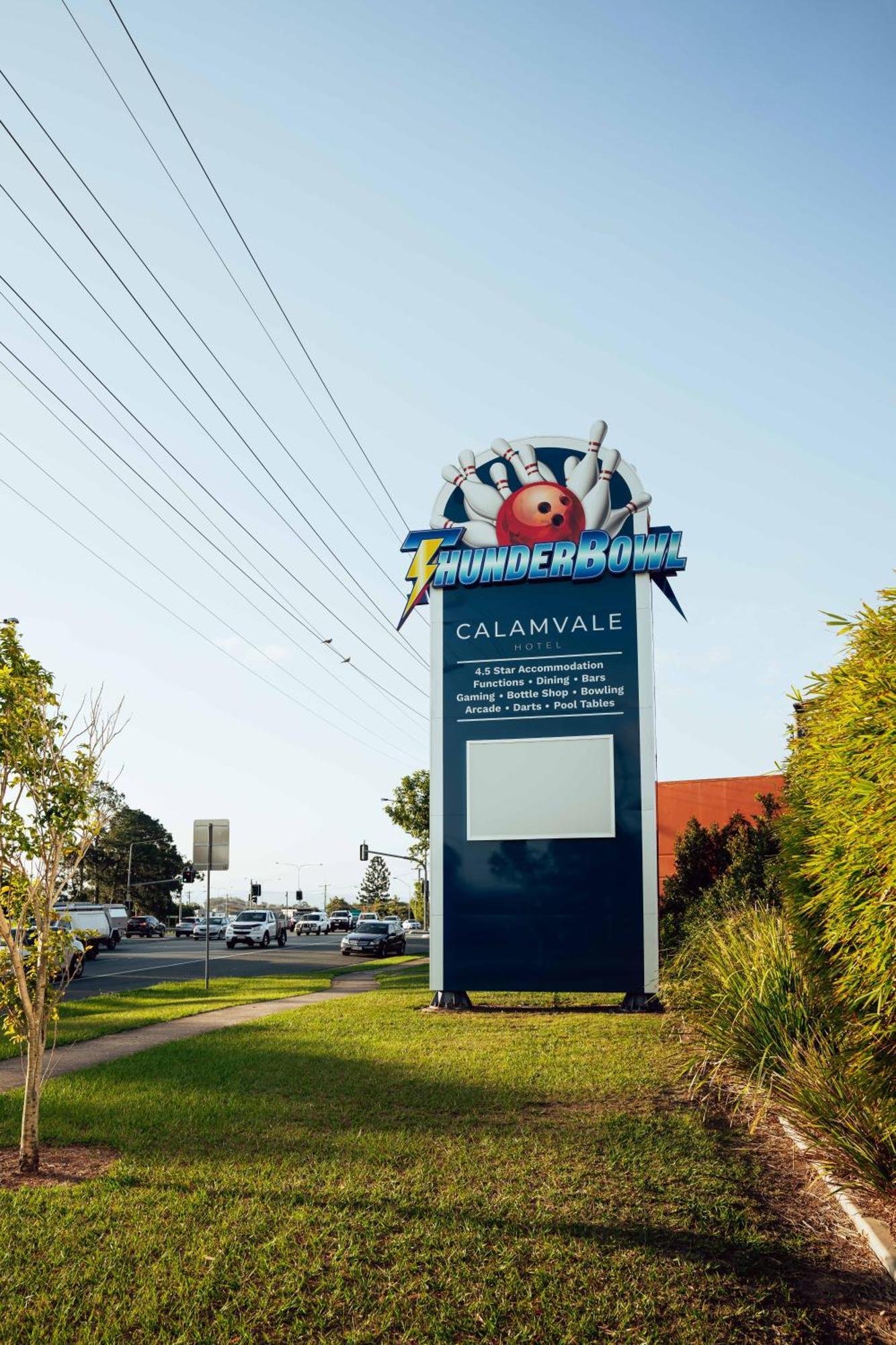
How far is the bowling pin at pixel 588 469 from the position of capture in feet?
55.8

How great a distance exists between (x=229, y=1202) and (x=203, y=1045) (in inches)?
258

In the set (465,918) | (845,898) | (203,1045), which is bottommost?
(203,1045)

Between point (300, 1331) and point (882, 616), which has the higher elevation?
point (882, 616)

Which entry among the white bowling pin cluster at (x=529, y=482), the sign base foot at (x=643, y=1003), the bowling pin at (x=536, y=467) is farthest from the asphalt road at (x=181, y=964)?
the bowling pin at (x=536, y=467)

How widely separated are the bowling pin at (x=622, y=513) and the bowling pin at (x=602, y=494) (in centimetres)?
8

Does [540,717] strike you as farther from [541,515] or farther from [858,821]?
[858,821]

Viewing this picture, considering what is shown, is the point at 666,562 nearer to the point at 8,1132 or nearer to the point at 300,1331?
the point at 8,1132

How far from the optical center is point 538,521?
17.1 m

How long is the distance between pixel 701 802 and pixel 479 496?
14278mm

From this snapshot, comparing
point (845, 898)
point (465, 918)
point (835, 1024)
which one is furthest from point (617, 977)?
point (845, 898)

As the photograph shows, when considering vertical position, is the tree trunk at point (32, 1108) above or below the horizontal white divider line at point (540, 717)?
below

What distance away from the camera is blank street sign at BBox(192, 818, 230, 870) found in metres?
22.2

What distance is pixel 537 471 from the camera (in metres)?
17.2

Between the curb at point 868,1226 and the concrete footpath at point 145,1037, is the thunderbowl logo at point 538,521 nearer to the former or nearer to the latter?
the concrete footpath at point 145,1037
